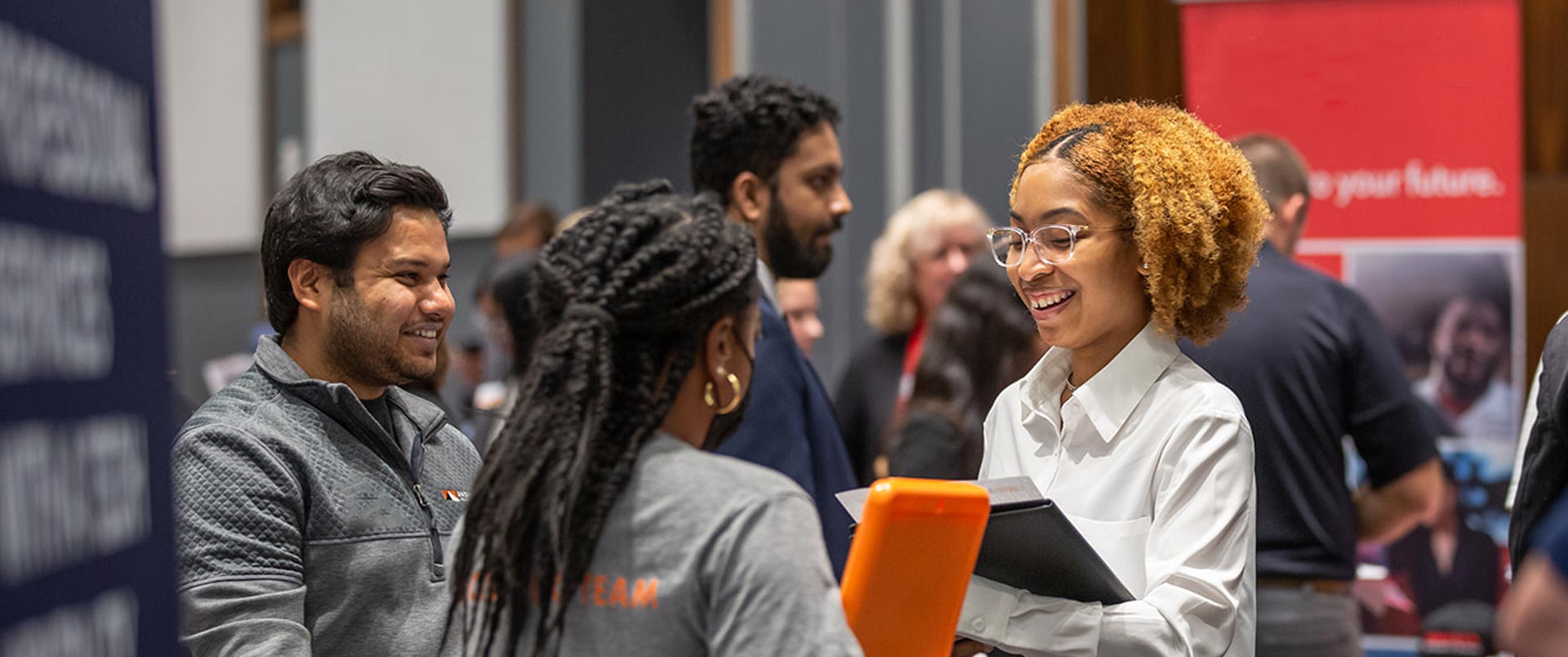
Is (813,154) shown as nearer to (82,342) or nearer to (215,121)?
(82,342)

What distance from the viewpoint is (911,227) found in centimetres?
416

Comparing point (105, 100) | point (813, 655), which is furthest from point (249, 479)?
point (813, 655)

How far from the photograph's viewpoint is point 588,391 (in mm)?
1396

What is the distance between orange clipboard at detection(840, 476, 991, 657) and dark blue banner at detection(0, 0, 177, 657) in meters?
0.67

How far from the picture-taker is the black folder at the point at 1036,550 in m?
1.58

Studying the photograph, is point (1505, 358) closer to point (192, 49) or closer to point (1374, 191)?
point (1374, 191)

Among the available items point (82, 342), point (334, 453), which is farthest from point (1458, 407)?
point (82, 342)

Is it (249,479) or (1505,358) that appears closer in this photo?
(249,479)

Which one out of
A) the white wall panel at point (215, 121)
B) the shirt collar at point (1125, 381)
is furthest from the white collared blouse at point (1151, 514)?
the white wall panel at point (215, 121)

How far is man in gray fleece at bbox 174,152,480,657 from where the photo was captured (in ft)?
5.67

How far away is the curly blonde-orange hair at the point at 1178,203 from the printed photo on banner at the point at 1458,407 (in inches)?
99.0

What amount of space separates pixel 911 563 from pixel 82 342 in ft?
2.68

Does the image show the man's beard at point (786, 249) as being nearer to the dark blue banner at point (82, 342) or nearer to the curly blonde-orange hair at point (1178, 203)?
the curly blonde-orange hair at point (1178, 203)

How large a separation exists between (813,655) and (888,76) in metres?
4.04
